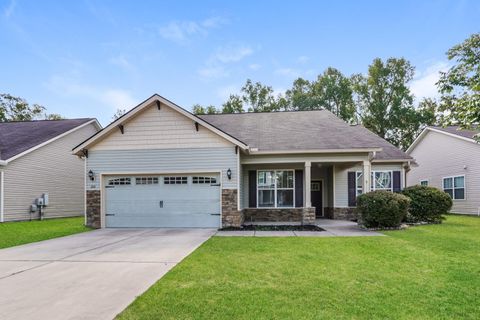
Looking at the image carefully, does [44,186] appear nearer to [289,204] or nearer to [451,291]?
[289,204]

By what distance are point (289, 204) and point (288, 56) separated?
12234mm

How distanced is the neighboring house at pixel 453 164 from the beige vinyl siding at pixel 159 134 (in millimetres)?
14479

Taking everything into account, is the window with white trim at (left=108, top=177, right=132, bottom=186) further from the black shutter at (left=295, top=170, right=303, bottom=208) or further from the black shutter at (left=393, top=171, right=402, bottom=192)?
the black shutter at (left=393, top=171, right=402, bottom=192)

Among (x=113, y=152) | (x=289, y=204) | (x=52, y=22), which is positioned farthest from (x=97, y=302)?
(x=52, y=22)

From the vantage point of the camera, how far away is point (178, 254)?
6.86 metres

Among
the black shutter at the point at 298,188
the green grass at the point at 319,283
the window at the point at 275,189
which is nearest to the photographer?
the green grass at the point at 319,283

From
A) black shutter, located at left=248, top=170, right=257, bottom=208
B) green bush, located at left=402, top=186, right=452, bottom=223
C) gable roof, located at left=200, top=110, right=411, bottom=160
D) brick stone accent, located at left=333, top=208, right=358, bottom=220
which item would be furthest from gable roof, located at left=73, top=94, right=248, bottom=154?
green bush, located at left=402, top=186, right=452, bottom=223

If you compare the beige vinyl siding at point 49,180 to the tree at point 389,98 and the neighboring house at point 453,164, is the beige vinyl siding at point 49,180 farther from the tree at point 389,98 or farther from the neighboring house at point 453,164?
the tree at point 389,98

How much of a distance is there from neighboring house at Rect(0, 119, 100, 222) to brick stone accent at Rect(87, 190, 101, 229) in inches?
220

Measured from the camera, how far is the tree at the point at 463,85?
669 centimetres

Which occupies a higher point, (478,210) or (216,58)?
(216,58)

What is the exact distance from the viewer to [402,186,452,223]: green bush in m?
12.4

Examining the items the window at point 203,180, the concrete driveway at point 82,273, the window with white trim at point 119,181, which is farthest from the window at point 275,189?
the window with white trim at point 119,181

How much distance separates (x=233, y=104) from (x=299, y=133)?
21229mm
